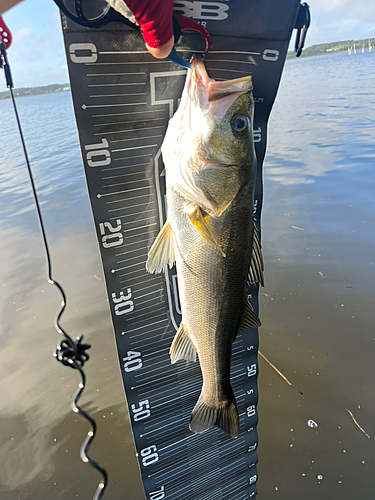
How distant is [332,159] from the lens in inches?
265

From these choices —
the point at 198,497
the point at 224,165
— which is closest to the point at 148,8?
the point at 224,165

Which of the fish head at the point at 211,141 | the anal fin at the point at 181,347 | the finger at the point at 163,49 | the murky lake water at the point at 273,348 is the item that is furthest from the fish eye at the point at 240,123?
the murky lake water at the point at 273,348

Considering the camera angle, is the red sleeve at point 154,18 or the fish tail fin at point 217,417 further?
the fish tail fin at point 217,417

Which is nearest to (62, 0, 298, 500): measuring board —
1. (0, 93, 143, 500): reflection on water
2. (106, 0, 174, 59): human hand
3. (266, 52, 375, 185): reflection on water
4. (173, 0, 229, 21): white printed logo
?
(173, 0, 229, 21): white printed logo

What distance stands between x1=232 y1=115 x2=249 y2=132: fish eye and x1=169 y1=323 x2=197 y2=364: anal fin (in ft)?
2.90

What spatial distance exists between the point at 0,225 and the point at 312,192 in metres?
5.27

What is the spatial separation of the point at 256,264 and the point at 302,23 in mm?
1100

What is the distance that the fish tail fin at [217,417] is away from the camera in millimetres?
1552

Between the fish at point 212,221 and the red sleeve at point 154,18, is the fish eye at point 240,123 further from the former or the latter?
the red sleeve at point 154,18

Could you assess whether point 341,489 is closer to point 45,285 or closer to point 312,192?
point 45,285

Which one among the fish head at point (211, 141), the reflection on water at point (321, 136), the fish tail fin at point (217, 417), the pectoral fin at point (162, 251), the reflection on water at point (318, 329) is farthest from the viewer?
the reflection on water at point (321, 136)

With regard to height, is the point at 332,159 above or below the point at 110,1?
below

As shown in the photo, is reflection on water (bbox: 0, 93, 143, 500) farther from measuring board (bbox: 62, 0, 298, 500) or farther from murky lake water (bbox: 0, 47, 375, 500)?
measuring board (bbox: 62, 0, 298, 500)

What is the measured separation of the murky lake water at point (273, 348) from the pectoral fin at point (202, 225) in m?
1.94
